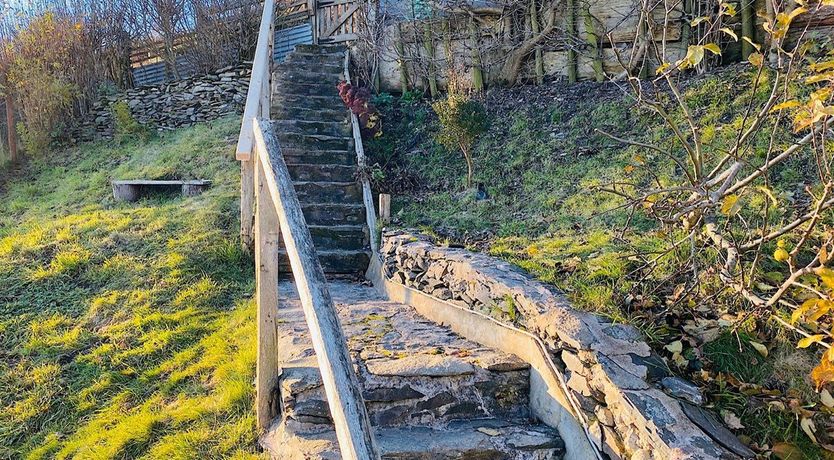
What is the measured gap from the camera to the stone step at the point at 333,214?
5.10m

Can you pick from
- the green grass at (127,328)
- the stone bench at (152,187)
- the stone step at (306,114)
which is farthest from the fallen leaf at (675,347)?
the stone bench at (152,187)

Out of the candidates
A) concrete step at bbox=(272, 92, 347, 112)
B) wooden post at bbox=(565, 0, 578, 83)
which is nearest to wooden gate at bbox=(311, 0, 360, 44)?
concrete step at bbox=(272, 92, 347, 112)

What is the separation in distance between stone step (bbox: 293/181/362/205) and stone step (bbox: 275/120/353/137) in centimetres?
114

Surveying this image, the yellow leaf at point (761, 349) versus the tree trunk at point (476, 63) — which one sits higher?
the tree trunk at point (476, 63)

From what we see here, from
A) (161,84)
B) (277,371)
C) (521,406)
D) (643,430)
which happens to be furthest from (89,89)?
(643,430)

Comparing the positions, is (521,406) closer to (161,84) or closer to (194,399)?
(194,399)

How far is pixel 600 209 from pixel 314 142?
338cm

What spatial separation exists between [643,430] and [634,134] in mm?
3646

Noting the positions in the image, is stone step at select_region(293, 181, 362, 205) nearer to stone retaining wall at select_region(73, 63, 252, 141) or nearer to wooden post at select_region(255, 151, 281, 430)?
wooden post at select_region(255, 151, 281, 430)

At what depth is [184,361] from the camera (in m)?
3.52

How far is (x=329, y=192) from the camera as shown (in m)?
5.36

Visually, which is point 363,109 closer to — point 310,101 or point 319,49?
point 310,101

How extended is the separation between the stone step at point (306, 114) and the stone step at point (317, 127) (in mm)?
178

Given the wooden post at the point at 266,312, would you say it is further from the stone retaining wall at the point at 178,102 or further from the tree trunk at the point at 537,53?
the stone retaining wall at the point at 178,102
